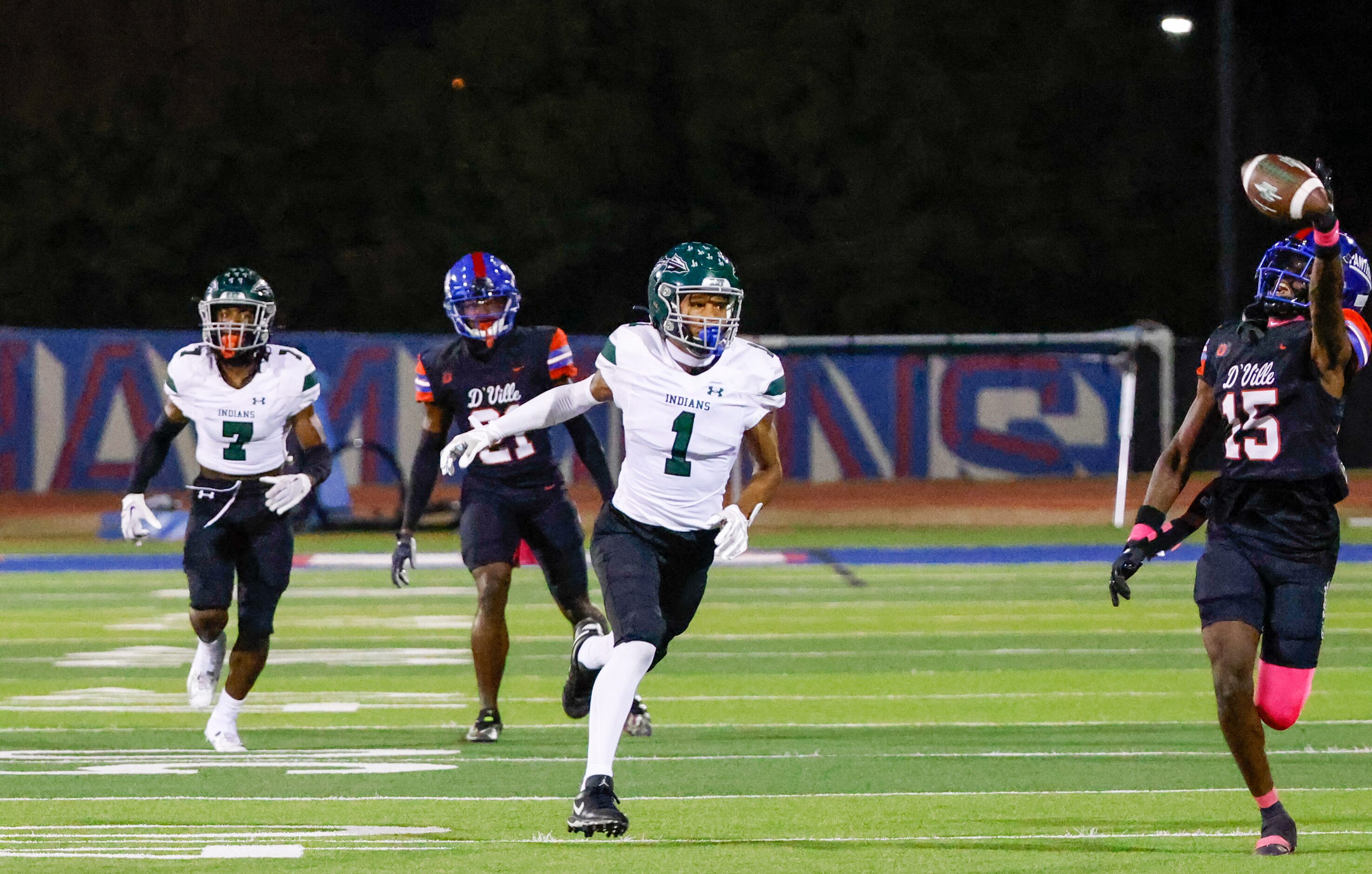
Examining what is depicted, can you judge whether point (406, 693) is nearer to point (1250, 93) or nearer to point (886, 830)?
point (886, 830)

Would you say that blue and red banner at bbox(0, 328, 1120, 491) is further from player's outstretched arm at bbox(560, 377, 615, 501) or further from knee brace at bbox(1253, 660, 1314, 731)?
knee brace at bbox(1253, 660, 1314, 731)

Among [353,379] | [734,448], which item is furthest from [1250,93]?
[734,448]

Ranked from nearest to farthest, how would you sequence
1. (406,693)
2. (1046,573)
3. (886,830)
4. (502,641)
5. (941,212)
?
(886,830) → (502,641) → (406,693) → (1046,573) → (941,212)

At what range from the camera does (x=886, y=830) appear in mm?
5895

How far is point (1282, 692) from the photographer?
5543mm

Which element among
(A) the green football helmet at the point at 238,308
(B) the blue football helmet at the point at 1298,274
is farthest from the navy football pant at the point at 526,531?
(B) the blue football helmet at the point at 1298,274

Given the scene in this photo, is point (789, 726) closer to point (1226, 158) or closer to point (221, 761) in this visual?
point (221, 761)

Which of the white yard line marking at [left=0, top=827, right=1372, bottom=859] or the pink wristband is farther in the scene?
the white yard line marking at [left=0, top=827, right=1372, bottom=859]

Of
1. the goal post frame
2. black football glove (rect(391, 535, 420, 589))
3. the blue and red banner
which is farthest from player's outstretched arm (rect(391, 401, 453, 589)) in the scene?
the blue and red banner

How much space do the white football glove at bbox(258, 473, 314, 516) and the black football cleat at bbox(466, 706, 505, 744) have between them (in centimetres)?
111

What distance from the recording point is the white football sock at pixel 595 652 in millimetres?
6543

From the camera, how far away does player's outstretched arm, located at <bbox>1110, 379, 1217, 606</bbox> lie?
19.0ft

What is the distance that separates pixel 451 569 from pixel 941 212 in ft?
47.9

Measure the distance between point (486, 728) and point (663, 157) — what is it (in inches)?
876
